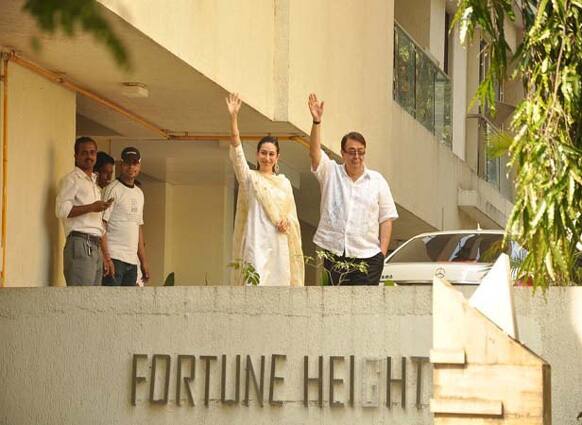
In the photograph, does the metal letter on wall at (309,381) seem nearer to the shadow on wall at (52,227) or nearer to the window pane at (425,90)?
the shadow on wall at (52,227)

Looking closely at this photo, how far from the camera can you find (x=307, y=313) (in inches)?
376

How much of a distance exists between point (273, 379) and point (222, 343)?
1.52 feet

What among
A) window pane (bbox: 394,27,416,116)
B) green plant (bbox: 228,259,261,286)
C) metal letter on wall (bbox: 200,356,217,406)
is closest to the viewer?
metal letter on wall (bbox: 200,356,217,406)

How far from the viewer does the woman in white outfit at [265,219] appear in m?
10.5

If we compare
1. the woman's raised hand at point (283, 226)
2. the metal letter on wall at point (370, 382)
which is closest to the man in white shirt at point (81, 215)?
the woman's raised hand at point (283, 226)

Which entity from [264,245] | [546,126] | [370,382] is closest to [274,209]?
[264,245]

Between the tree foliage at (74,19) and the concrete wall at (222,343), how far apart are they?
8.11 metres

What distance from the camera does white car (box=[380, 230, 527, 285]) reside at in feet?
47.7

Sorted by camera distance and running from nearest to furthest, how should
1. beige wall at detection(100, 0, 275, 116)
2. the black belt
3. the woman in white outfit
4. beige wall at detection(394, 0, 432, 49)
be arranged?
the woman in white outfit
beige wall at detection(100, 0, 275, 116)
the black belt
beige wall at detection(394, 0, 432, 49)

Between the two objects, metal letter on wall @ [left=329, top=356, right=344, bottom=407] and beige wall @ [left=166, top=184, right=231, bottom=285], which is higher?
beige wall @ [left=166, top=184, right=231, bottom=285]

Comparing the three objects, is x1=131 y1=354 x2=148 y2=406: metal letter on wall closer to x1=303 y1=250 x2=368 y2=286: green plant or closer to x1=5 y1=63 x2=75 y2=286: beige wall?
x1=303 y1=250 x2=368 y2=286: green plant

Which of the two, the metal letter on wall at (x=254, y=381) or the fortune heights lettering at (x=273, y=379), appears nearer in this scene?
the fortune heights lettering at (x=273, y=379)

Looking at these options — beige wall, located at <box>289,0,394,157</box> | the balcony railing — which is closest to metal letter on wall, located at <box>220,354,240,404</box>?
beige wall, located at <box>289,0,394,157</box>

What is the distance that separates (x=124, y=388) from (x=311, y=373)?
1336 mm
